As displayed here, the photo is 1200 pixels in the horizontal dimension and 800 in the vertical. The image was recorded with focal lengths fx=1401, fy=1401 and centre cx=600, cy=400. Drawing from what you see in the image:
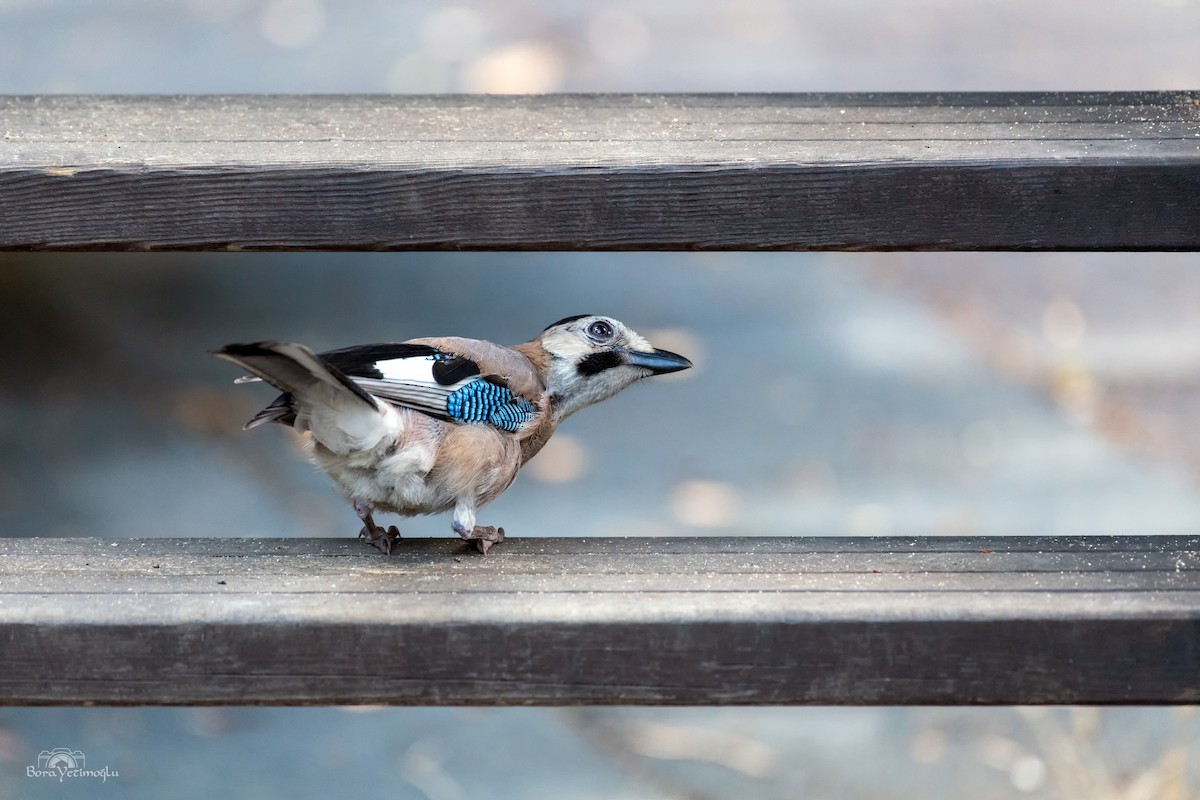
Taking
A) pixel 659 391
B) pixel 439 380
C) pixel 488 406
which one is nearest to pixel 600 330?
pixel 488 406

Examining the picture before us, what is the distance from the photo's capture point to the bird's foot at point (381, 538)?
289 centimetres

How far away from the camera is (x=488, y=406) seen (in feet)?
10.3

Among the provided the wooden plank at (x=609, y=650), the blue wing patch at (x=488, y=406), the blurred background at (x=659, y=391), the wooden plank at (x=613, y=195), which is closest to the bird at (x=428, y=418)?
the blue wing patch at (x=488, y=406)

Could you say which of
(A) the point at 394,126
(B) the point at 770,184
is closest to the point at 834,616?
(B) the point at 770,184

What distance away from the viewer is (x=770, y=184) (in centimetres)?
265

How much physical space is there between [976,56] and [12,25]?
5676 millimetres

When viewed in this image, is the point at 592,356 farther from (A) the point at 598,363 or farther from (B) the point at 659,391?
(B) the point at 659,391

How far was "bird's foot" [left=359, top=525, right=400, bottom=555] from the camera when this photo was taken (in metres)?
2.89

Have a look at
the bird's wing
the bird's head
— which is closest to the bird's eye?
the bird's head

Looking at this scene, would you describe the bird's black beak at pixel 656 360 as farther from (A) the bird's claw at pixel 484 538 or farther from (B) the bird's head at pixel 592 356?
(A) the bird's claw at pixel 484 538

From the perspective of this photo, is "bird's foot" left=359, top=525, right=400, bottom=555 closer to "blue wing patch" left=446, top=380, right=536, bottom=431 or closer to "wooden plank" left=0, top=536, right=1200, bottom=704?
"blue wing patch" left=446, top=380, right=536, bottom=431

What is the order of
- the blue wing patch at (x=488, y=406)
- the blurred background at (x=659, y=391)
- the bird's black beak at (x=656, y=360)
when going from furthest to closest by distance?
the blurred background at (x=659, y=391) < the bird's black beak at (x=656, y=360) < the blue wing patch at (x=488, y=406)

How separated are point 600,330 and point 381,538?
834 millimetres

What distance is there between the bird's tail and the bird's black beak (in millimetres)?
720
